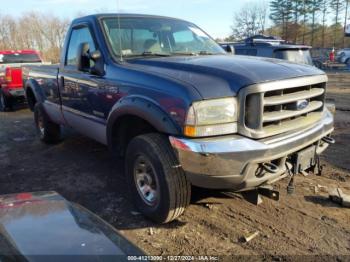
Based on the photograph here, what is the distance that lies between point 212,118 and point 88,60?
2071 millimetres

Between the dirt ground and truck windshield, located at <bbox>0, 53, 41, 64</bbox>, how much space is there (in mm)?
7481

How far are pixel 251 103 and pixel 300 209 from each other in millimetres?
1437

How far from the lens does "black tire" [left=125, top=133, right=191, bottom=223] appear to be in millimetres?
3219

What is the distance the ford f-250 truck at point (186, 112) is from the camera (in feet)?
9.77

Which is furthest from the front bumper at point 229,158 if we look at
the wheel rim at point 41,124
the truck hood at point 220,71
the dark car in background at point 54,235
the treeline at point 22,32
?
the treeline at point 22,32

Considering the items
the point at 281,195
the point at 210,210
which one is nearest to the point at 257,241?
the point at 210,210

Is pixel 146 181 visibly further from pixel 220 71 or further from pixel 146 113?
pixel 220 71

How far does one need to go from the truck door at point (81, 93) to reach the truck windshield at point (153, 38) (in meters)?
0.33

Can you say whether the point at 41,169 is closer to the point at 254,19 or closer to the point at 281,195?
the point at 281,195

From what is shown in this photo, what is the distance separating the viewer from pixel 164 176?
10.6 ft

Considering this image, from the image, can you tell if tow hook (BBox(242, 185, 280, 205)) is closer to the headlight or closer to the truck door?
the headlight

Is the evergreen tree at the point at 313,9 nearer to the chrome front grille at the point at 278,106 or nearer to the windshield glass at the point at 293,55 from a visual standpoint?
the windshield glass at the point at 293,55

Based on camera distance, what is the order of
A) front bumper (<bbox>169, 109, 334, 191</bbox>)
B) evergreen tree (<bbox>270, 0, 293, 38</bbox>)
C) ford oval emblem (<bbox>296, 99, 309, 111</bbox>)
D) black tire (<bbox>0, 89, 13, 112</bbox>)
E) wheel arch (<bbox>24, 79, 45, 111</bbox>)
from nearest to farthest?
front bumper (<bbox>169, 109, 334, 191</bbox>), ford oval emblem (<bbox>296, 99, 309, 111</bbox>), wheel arch (<bbox>24, 79, 45, 111</bbox>), black tire (<bbox>0, 89, 13, 112</bbox>), evergreen tree (<bbox>270, 0, 293, 38</bbox>)

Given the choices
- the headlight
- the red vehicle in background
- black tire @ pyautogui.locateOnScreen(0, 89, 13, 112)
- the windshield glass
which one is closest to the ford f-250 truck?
the headlight
